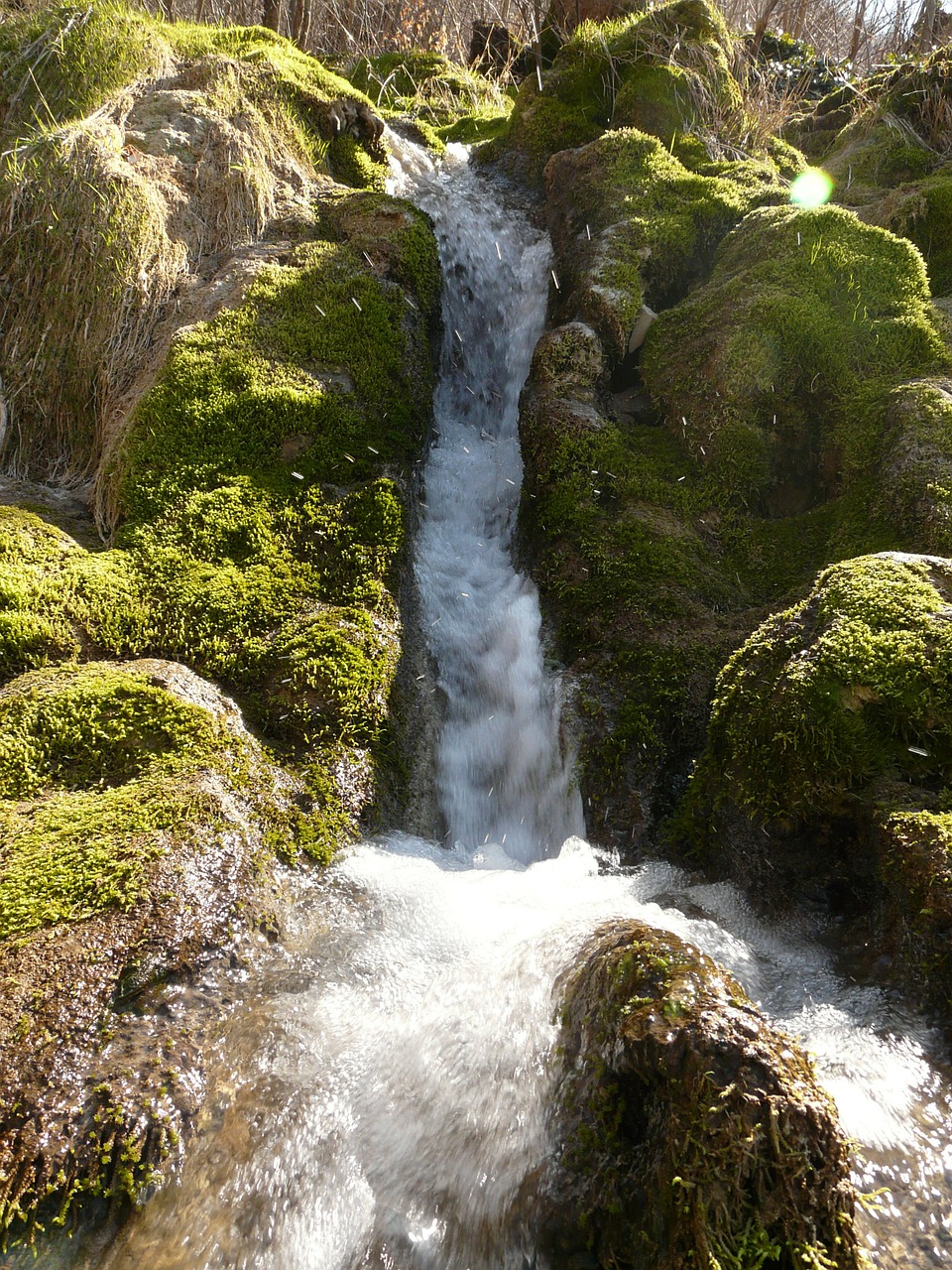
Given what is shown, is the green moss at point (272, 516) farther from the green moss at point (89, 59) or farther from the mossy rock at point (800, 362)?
the green moss at point (89, 59)

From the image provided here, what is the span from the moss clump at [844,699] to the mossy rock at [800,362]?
172 cm

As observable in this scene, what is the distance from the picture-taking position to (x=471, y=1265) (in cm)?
227

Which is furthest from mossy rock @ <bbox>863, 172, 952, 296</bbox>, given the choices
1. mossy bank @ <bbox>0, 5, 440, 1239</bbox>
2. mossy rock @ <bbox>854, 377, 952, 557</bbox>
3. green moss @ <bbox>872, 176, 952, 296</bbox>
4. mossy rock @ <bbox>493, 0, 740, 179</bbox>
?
mossy bank @ <bbox>0, 5, 440, 1239</bbox>

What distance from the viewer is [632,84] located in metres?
8.97

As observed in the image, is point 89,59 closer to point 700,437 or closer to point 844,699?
point 700,437

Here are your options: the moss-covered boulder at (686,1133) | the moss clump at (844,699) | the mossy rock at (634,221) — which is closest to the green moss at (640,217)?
the mossy rock at (634,221)

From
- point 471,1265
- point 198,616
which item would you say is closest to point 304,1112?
point 471,1265

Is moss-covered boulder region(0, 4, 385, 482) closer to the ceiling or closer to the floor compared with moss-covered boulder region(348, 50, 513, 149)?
closer to the floor

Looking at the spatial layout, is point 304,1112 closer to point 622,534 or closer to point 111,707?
point 111,707

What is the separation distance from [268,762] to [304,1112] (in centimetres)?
166

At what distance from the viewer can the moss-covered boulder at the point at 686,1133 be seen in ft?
6.38

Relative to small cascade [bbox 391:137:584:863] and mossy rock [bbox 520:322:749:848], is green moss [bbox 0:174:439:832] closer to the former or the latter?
small cascade [bbox 391:137:584:863]

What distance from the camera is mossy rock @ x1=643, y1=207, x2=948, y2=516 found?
537 cm

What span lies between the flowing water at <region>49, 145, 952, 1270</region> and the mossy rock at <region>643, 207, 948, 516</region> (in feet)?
7.67
